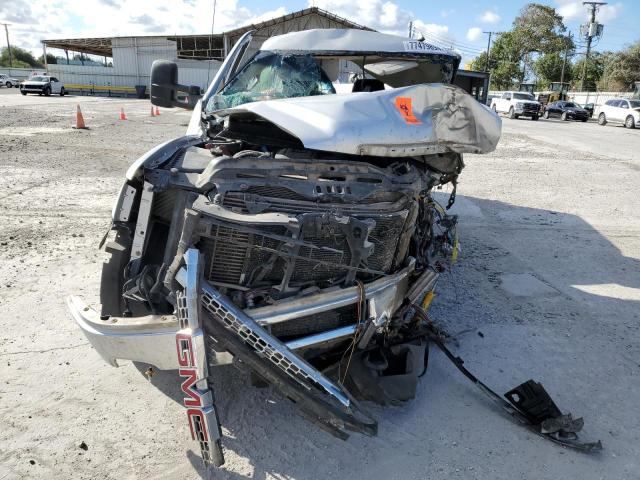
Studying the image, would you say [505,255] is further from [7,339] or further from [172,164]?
[7,339]

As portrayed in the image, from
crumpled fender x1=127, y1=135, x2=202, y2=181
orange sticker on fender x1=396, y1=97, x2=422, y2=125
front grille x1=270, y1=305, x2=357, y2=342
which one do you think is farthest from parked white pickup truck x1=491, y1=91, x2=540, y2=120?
front grille x1=270, y1=305, x2=357, y2=342

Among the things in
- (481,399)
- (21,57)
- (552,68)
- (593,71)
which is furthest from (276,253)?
(21,57)

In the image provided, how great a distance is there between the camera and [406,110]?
304cm

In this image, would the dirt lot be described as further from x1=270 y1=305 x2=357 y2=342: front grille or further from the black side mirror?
the black side mirror

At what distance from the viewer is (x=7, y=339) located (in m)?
3.61

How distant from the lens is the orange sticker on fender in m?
3.00

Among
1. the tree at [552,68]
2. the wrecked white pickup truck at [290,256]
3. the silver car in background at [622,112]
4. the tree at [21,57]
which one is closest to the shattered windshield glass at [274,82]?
the wrecked white pickup truck at [290,256]

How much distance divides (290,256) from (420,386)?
146 centimetres

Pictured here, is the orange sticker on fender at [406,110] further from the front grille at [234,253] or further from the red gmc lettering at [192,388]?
the red gmc lettering at [192,388]

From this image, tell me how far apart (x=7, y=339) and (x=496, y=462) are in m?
3.34

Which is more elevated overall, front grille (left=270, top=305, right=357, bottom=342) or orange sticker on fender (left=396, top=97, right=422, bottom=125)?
orange sticker on fender (left=396, top=97, right=422, bottom=125)

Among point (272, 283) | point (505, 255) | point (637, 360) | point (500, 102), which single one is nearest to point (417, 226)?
point (272, 283)

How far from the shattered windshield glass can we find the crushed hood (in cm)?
61

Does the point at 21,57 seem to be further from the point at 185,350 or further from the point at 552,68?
the point at 185,350
